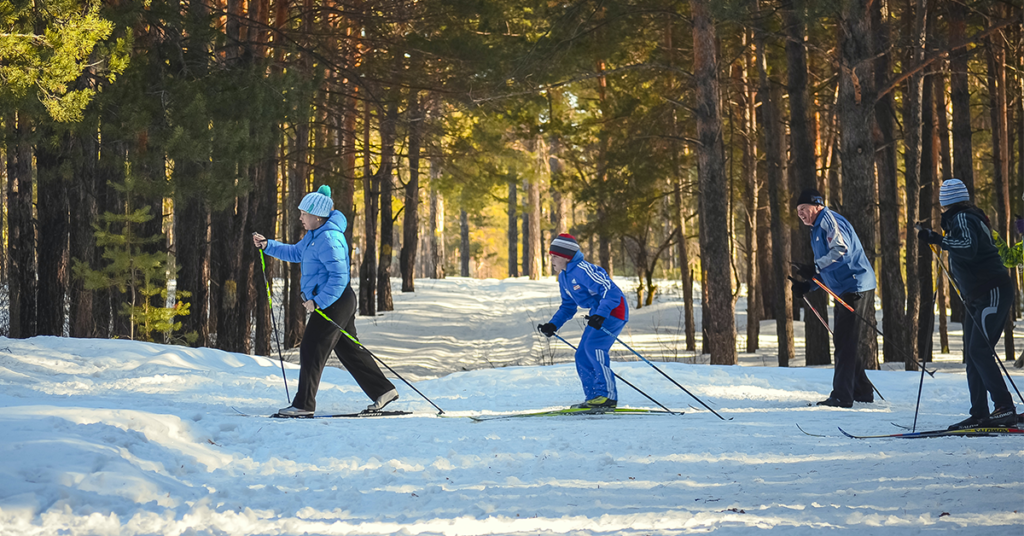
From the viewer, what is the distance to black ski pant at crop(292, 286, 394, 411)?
726cm

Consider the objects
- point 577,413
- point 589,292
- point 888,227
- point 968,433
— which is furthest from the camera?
point 888,227

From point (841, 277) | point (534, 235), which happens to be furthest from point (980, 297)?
point (534, 235)

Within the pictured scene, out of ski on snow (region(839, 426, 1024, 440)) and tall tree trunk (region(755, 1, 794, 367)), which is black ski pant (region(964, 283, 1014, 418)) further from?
tall tree trunk (region(755, 1, 794, 367))

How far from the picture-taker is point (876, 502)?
4285mm

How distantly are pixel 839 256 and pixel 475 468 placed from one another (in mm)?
4349

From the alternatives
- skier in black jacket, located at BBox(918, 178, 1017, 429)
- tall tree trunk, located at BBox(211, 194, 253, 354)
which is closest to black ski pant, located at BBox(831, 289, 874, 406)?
skier in black jacket, located at BBox(918, 178, 1017, 429)

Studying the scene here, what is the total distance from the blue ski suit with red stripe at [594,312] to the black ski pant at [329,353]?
5.81ft

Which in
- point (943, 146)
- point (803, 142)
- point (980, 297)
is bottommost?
point (980, 297)

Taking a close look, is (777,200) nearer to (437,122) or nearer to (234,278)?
(437,122)

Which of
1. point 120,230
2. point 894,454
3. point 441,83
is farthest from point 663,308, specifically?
point 894,454

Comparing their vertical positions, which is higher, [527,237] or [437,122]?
[437,122]

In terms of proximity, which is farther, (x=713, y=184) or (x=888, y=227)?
(x=888, y=227)

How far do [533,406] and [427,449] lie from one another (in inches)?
112

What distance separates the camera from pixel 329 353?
7.43 metres
